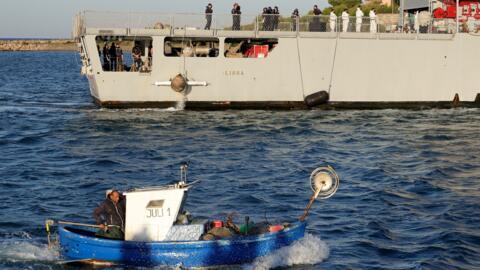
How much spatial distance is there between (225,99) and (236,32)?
3.88 metres

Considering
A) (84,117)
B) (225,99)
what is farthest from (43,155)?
(225,99)

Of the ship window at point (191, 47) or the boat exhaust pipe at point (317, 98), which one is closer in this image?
the ship window at point (191, 47)

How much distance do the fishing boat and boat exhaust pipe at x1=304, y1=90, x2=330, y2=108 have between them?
26581 millimetres

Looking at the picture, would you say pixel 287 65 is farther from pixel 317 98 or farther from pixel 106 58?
pixel 106 58

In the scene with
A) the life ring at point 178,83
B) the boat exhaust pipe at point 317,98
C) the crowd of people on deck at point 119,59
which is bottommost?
the boat exhaust pipe at point 317,98

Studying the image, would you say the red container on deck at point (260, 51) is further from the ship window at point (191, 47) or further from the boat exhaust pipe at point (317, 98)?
the boat exhaust pipe at point (317, 98)

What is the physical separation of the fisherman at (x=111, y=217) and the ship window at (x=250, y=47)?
1069 inches

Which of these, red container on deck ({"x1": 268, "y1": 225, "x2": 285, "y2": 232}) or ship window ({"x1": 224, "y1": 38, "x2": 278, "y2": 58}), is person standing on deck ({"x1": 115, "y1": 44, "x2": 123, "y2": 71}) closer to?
ship window ({"x1": 224, "y1": 38, "x2": 278, "y2": 58})

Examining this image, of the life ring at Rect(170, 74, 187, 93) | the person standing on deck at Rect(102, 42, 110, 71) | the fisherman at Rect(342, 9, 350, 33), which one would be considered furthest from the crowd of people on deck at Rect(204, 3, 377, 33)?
the person standing on deck at Rect(102, 42, 110, 71)

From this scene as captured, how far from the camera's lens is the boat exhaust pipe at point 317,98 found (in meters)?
47.5

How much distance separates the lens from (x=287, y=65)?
4725cm

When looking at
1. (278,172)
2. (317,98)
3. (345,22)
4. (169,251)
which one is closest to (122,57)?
(317,98)

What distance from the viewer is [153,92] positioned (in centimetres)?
4638

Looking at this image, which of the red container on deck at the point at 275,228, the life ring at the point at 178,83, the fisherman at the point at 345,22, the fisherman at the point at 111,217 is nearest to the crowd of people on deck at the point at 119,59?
the life ring at the point at 178,83
